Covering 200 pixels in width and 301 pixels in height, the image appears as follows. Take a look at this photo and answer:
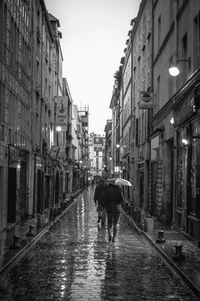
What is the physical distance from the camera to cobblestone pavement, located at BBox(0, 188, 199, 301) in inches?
394

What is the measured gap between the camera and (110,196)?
1906 cm

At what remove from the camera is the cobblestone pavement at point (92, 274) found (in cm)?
1001

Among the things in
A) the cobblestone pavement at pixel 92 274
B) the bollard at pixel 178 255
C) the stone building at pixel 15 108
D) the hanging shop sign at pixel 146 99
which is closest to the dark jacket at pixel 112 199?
the cobblestone pavement at pixel 92 274

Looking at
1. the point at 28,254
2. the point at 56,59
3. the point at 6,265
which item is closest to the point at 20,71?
the point at 28,254

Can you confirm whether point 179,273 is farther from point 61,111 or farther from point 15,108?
point 61,111

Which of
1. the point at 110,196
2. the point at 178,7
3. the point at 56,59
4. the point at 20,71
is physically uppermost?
the point at 56,59

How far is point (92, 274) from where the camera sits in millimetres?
12070

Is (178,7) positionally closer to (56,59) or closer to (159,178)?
(159,178)

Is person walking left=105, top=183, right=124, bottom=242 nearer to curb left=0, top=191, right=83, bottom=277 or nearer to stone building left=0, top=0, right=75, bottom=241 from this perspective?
curb left=0, top=191, right=83, bottom=277

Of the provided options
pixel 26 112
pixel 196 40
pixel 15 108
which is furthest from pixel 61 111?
pixel 196 40

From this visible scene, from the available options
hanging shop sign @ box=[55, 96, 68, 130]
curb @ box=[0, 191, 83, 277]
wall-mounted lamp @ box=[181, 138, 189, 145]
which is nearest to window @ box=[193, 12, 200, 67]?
wall-mounted lamp @ box=[181, 138, 189, 145]

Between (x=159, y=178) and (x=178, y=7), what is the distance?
942cm

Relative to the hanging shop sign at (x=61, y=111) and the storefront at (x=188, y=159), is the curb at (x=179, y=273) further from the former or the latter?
the hanging shop sign at (x=61, y=111)

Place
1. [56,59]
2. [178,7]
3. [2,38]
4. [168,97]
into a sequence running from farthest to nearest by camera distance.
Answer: [56,59] < [168,97] < [178,7] < [2,38]
